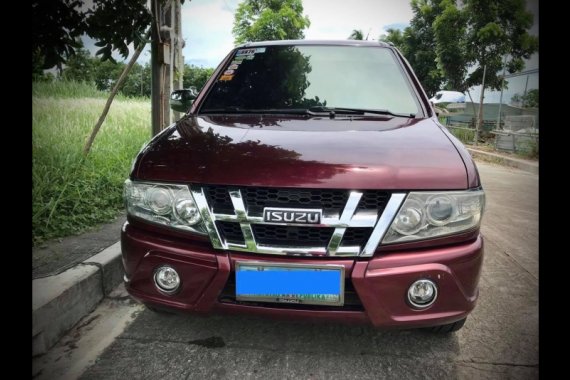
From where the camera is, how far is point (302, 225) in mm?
1623

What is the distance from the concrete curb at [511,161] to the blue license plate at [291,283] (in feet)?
27.1

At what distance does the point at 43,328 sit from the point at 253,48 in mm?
2086

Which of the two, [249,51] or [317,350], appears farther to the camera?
[249,51]

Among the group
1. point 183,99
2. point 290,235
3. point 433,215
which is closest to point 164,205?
point 290,235

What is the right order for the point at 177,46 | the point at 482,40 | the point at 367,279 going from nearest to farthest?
1. the point at 367,279
2. the point at 177,46
3. the point at 482,40

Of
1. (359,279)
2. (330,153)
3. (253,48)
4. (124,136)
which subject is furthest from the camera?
(124,136)

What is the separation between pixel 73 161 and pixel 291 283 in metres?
3.41

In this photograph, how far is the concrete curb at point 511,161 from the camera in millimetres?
Answer: 8666

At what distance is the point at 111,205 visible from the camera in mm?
3883

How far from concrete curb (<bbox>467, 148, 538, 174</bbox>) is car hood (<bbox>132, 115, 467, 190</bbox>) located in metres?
7.78

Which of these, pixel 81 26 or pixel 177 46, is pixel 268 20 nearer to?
pixel 177 46

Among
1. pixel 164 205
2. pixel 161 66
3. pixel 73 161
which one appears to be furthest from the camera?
pixel 161 66
